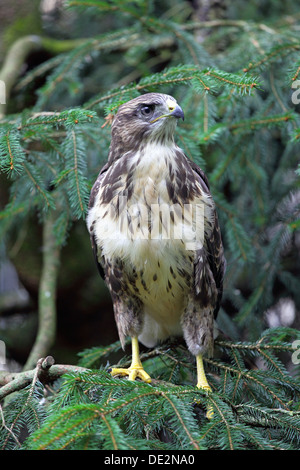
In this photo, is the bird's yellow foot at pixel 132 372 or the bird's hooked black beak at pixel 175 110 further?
the bird's yellow foot at pixel 132 372

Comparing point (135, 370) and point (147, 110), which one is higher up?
point (147, 110)

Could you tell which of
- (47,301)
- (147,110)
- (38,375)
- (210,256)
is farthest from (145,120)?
(47,301)

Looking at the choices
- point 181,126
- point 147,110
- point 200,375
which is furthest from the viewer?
point 181,126

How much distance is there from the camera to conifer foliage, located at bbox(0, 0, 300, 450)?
2.42m

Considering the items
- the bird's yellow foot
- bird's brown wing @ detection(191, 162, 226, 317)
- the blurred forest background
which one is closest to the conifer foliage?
the blurred forest background

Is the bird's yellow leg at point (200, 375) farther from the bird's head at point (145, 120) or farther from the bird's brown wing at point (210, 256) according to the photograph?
the bird's head at point (145, 120)

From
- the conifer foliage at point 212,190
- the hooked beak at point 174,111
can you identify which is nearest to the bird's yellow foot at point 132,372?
the conifer foliage at point 212,190

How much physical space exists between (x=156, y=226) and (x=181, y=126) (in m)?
1.34

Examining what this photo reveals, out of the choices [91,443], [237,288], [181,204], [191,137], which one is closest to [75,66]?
[191,137]

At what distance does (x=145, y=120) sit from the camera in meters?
3.16

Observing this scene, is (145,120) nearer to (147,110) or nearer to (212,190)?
(147,110)

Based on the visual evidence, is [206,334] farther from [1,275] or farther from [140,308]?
[1,275]

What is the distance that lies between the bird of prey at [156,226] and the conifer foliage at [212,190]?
0.53 feet

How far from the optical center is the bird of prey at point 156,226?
10.2 feet
